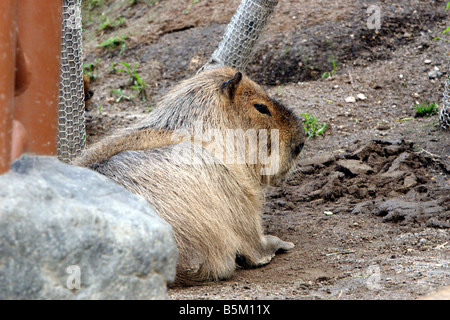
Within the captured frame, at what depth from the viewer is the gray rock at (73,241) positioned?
173 centimetres

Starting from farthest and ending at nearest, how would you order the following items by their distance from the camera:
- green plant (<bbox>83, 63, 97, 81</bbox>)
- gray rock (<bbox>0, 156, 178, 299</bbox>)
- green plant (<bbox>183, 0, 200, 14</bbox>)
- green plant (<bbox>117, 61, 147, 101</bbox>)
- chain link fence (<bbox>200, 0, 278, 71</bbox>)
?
1. green plant (<bbox>183, 0, 200, 14</bbox>)
2. green plant (<bbox>83, 63, 97, 81</bbox>)
3. green plant (<bbox>117, 61, 147, 101</bbox>)
4. chain link fence (<bbox>200, 0, 278, 71</bbox>)
5. gray rock (<bbox>0, 156, 178, 299</bbox>)

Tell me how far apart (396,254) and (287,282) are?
0.85 m

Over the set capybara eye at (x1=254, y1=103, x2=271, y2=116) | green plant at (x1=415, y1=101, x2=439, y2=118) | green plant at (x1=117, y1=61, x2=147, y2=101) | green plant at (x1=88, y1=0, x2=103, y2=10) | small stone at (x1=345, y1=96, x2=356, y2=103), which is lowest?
capybara eye at (x1=254, y1=103, x2=271, y2=116)

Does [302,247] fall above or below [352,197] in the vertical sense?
below

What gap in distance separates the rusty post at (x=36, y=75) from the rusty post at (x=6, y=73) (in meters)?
0.09

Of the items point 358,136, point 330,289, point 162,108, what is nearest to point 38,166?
point 330,289

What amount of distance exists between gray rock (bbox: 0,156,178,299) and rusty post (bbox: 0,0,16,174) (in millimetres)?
93

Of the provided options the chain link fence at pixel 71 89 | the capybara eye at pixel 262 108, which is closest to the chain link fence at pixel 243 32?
the capybara eye at pixel 262 108

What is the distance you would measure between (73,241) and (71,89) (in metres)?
3.00

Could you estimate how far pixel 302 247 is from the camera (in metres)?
4.18

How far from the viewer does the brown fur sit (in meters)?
3.40

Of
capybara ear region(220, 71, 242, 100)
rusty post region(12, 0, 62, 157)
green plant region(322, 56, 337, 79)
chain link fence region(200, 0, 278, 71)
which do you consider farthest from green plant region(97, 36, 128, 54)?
rusty post region(12, 0, 62, 157)

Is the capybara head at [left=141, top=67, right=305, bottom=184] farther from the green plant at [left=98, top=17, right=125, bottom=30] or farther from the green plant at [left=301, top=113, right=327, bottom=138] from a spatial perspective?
the green plant at [left=98, top=17, right=125, bottom=30]
